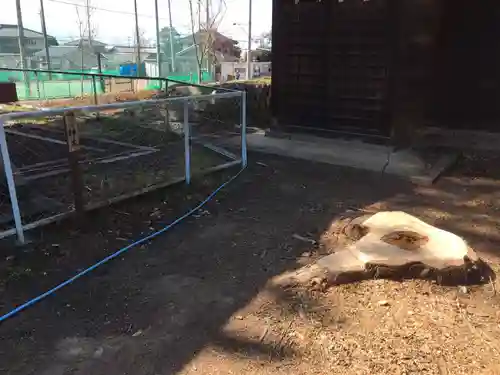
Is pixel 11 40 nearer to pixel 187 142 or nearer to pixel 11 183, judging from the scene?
pixel 187 142

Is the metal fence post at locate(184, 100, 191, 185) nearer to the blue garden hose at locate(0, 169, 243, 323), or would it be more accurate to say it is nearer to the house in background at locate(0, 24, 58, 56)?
the blue garden hose at locate(0, 169, 243, 323)

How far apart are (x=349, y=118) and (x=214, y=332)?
16.2 feet

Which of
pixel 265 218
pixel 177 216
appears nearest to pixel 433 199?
pixel 265 218

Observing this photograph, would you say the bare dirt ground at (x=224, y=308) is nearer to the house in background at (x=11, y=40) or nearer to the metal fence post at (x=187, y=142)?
the metal fence post at (x=187, y=142)

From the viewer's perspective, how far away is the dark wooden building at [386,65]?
6.37 meters

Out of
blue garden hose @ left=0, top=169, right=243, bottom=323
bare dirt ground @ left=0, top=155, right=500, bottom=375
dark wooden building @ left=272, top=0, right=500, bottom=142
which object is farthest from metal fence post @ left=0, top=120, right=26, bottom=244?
dark wooden building @ left=272, top=0, right=500, bottom=142

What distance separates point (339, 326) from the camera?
106 inches

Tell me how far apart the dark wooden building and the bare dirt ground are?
8.55 feet

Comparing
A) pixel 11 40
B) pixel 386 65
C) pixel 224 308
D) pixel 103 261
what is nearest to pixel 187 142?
pixel 103 261

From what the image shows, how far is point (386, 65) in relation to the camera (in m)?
6.34

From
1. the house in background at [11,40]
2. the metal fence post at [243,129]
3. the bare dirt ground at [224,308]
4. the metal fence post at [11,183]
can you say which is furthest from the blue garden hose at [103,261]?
the house in background at [11,40]

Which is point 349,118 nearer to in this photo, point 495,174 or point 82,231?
point 495,174

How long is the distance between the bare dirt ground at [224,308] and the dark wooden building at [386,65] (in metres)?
2.60

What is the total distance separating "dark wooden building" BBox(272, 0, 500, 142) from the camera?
637 cm
